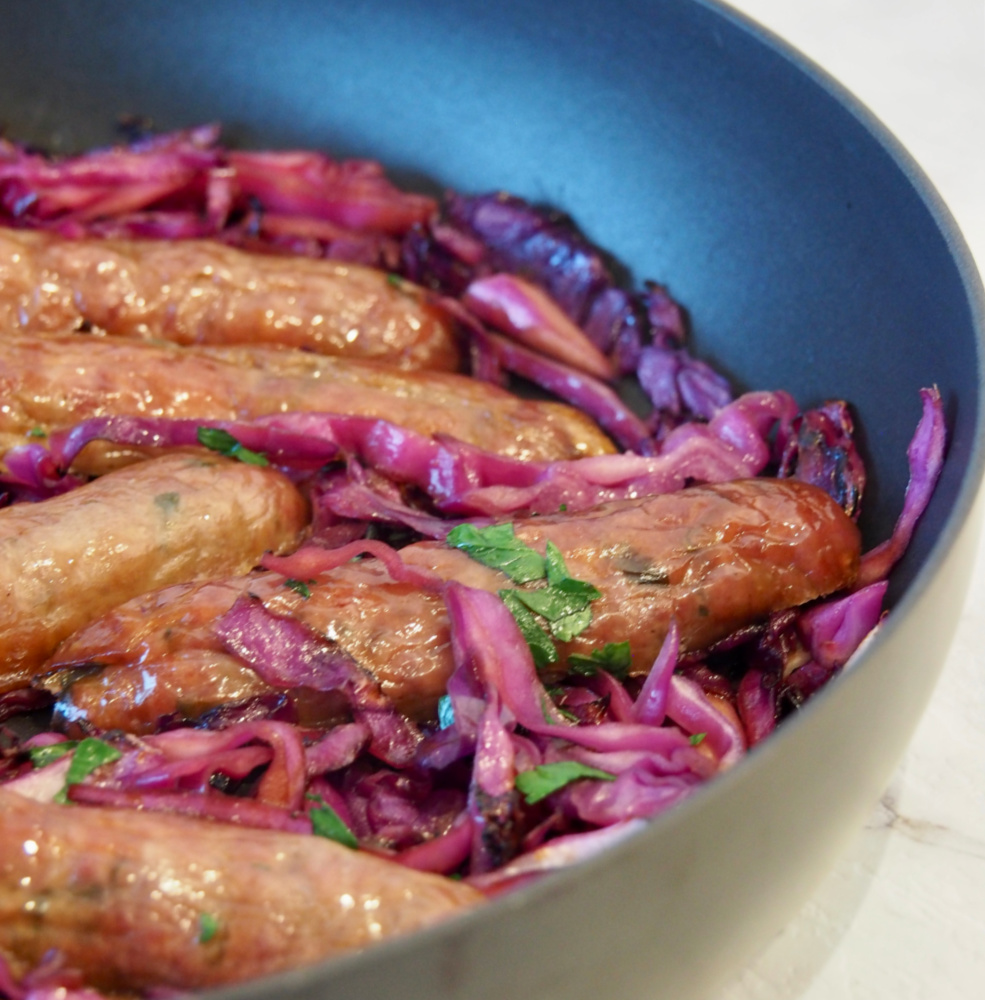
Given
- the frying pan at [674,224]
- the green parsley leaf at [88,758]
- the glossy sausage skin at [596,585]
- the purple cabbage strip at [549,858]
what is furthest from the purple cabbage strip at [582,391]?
the green parsley leaf at [88,758]

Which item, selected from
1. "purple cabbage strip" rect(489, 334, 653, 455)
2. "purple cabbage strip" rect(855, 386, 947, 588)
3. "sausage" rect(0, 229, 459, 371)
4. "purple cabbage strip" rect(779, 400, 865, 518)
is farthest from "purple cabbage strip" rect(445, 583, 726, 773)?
"sausage" rect(0, 229, 459, 371)

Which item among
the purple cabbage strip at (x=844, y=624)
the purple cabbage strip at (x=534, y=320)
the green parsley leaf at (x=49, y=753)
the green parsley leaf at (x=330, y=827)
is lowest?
the green parsley leaf at (x=49, y=753)

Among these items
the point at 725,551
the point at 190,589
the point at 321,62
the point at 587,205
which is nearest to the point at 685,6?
the point at 587,205

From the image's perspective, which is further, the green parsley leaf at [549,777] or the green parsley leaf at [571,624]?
the green parsley leaf at [571,624]

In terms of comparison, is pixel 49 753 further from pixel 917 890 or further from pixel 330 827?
pixel 917 890

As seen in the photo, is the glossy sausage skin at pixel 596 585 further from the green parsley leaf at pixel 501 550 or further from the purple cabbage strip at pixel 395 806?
the purple cabbage strip at pixel 395 806

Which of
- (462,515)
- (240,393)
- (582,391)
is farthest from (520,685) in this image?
(582,391)
